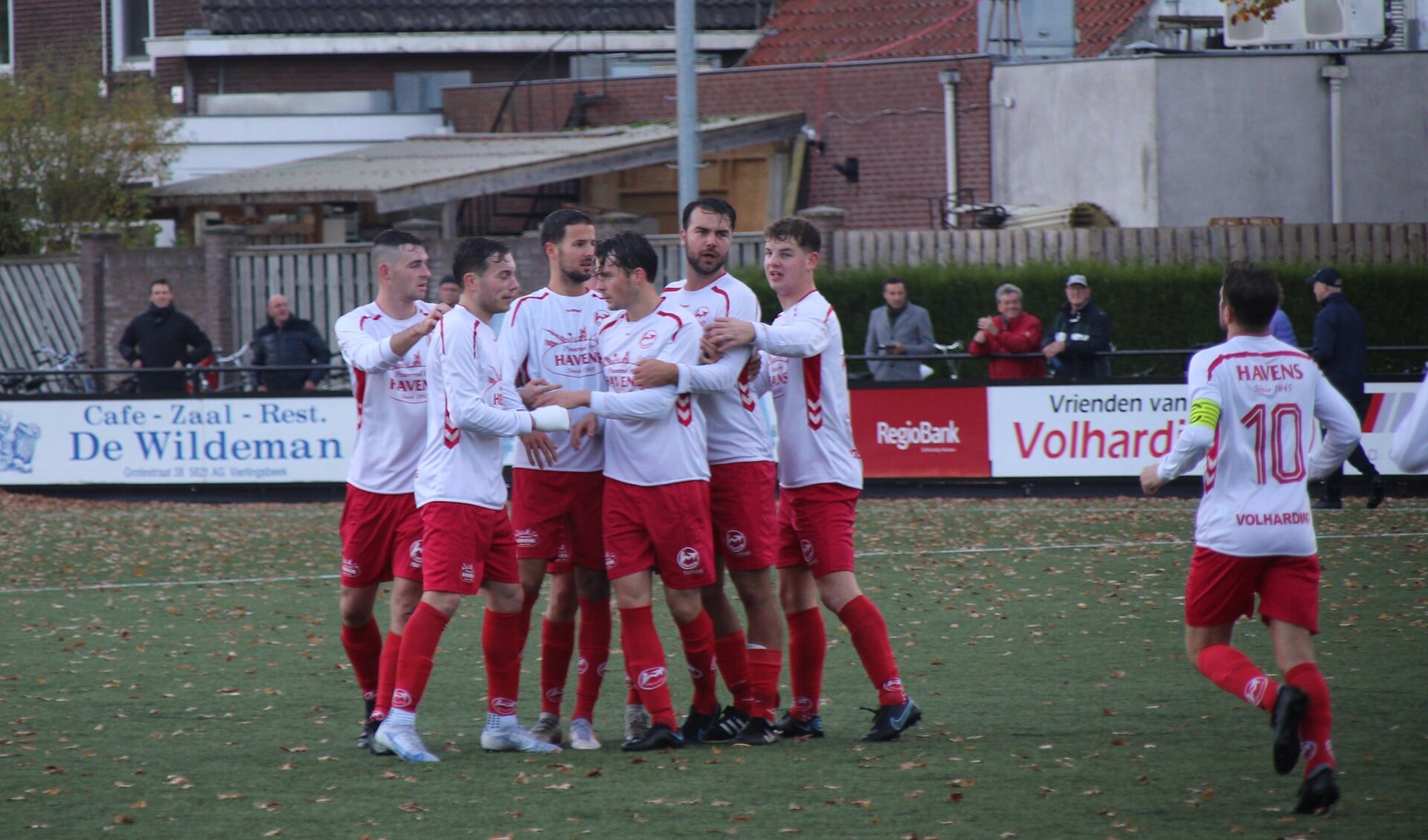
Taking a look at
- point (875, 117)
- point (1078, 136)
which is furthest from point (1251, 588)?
point (875, 117)

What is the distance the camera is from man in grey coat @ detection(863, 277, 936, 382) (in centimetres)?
1767

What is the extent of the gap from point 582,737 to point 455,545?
0.95 m

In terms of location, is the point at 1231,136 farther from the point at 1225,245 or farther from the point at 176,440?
the point at 176,440

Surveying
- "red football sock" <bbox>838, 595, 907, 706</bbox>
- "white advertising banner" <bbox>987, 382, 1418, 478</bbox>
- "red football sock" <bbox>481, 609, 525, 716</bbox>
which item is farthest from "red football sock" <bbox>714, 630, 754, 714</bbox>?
"white advertising banner" <bbox>987, 382, 1418, 478</bbox>

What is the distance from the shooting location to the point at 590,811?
580 cm

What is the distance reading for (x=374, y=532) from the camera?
23.4 feet

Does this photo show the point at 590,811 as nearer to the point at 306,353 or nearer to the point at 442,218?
the point at 306,353

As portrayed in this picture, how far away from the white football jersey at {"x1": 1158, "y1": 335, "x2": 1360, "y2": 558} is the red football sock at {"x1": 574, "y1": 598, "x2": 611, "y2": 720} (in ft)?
7.87

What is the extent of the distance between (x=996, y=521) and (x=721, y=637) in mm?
8042

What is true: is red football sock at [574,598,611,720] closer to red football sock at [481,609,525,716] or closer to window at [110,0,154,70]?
red football sock at [481,609,525,716]

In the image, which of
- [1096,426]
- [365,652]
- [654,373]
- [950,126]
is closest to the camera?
[654,373]

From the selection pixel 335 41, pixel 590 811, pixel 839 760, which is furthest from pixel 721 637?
pixel 335 41

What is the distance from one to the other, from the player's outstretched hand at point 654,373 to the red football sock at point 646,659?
0.87 meters

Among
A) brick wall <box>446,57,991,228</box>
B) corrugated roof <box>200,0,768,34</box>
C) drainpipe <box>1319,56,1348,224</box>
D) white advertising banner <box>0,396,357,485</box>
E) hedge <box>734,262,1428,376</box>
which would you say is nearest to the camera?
white advertising banner <box>0,396,357,485</box>
